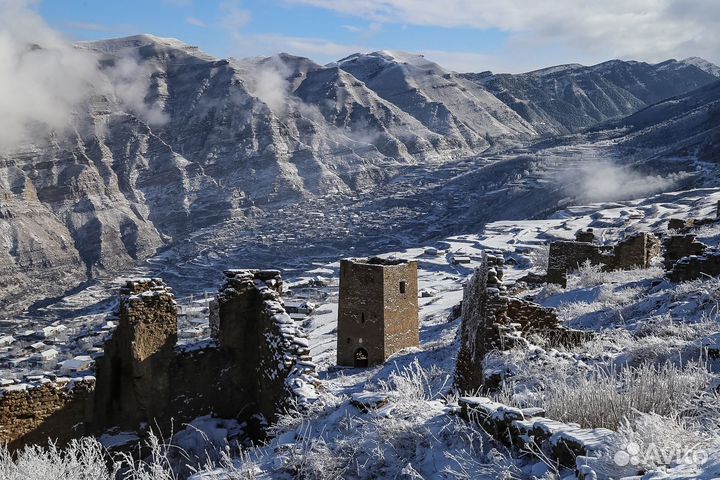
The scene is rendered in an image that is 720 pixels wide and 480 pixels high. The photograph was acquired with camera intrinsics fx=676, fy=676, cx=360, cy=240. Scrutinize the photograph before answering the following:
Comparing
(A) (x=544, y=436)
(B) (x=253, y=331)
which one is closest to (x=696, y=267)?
(B) (x=253, y=331)

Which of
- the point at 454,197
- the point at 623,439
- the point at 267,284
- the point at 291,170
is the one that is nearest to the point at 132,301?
the point at 267,284

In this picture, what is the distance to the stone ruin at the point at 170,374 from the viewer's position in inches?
350

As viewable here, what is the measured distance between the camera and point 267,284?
10.7m

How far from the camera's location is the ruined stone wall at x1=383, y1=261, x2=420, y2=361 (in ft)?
68.2

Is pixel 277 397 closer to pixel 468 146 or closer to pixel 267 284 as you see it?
pixel 267 284

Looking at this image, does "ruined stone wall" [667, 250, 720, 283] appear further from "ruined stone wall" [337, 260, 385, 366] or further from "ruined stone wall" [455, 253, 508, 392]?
"ruined stone wall" [337, 260, 385, 366]

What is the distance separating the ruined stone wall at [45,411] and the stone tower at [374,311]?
12128 mm

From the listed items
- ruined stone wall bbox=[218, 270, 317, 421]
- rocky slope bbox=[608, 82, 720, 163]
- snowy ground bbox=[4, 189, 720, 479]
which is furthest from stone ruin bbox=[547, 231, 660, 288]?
rocky slope bbox=[608, 82, 720, 163]

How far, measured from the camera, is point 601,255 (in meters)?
22.2

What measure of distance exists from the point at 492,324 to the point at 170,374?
494 cm

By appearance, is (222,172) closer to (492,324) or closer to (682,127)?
(682,127)

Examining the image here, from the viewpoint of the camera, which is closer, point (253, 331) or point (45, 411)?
point (45, 411)

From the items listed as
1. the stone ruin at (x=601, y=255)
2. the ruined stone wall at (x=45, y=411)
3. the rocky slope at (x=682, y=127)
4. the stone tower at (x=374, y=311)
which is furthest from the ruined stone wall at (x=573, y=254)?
the rocky slope at (x=682, y=127)

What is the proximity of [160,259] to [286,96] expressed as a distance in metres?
87.5
